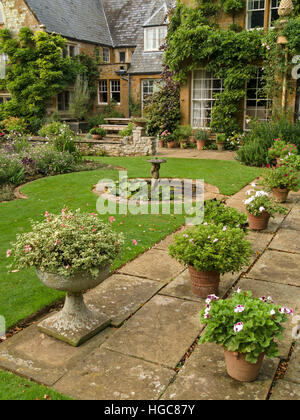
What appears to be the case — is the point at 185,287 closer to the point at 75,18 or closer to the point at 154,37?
the point at 154,37

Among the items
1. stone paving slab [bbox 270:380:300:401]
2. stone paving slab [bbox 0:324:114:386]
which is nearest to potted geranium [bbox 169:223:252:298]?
stone paving slab [bbox 0:324:114:386]

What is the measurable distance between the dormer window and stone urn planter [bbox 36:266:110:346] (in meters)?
22.3

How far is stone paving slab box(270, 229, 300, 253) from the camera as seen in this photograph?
5867mm

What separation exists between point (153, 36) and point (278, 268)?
21.7 meters

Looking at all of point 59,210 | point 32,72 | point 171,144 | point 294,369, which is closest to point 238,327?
point 294,369

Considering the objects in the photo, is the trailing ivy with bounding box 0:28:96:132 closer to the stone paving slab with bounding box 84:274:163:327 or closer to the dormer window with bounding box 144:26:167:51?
the dormer window with bounding box 144:26:167:51

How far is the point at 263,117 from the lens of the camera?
16.3 meters

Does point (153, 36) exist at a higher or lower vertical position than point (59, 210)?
higher

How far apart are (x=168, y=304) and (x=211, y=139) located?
1324cm

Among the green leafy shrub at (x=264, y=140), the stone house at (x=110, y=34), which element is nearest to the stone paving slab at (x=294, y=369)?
the green leafy shrub at (x=264, y=140)

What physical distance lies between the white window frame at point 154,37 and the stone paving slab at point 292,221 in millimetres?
18703

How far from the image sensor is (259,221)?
660 cm
